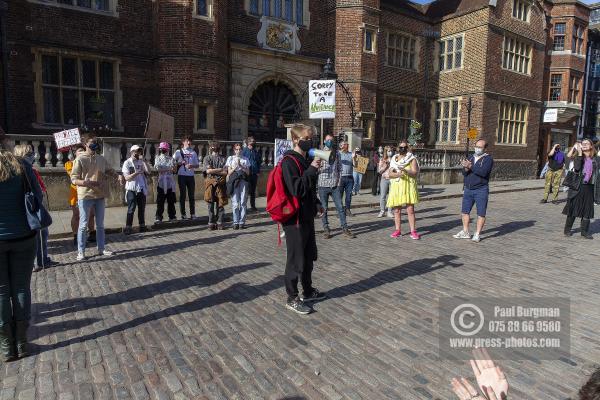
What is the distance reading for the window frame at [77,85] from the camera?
1218 centimetres

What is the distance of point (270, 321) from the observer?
13.2ft

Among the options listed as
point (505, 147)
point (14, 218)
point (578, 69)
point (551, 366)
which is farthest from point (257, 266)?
point (578, 69)

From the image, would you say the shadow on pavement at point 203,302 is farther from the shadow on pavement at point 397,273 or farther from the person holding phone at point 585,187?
the person holding phone at point 585,187

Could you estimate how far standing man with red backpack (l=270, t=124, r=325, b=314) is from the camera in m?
4.05

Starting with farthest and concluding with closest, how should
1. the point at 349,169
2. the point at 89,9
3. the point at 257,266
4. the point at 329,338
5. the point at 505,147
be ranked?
the point at 505,147 → the point at 89,9 → the point at 349,169 → the point at 257,266 → the point at 329,338

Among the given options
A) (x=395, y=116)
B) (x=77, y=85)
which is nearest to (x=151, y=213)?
(x=77, y=85)

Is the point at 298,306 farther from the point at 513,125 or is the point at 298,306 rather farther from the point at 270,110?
the point at 513,125

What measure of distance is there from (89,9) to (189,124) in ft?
15.4

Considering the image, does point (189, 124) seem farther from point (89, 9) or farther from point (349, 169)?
point (349, 169)

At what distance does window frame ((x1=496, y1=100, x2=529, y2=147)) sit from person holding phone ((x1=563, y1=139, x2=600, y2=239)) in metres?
15.3

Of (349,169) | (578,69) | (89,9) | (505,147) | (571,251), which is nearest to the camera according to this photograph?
(571,251)

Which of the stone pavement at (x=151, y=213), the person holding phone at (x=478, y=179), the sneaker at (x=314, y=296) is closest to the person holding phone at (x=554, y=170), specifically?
the stone pavement at (x=151, y=213)

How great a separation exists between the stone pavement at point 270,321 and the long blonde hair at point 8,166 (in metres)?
1.51

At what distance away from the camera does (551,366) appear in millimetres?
3205
